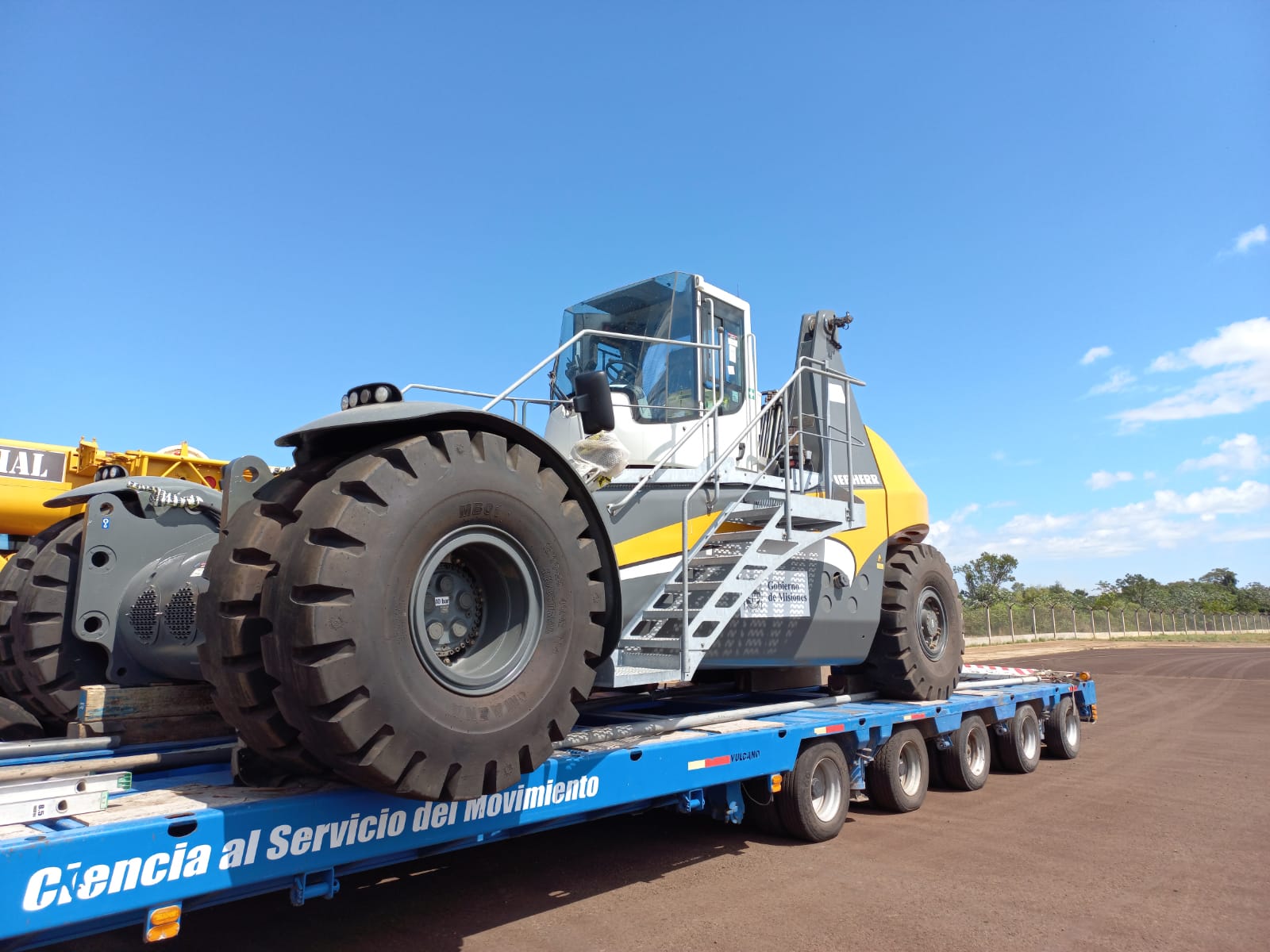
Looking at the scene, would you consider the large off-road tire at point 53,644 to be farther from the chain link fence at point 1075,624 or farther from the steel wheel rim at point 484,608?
the chain link fence at point 1075,624

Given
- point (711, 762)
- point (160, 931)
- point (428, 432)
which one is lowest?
point (160, 931)

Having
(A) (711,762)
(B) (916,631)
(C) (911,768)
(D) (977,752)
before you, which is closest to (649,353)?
(A) (711,762)

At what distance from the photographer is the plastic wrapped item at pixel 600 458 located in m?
5.85

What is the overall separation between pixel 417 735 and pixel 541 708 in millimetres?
640

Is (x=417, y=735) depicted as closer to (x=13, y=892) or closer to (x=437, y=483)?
(x=437, y=483)

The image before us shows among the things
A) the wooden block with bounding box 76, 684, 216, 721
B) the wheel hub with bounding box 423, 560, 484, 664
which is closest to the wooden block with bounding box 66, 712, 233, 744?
the wooden block with bounding box 76, 684, 216, 721

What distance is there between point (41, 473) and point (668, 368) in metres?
6.17

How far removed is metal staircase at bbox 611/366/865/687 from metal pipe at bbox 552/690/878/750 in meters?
0.39

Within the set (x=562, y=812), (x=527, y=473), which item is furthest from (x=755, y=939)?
(x=527, y=473)

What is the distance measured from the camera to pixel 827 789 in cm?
677

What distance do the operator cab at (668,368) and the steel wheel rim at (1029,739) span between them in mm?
5253

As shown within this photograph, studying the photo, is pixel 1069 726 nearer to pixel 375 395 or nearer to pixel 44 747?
pixel 375 395

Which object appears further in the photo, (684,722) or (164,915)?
(684,722)

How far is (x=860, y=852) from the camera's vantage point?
634cm
